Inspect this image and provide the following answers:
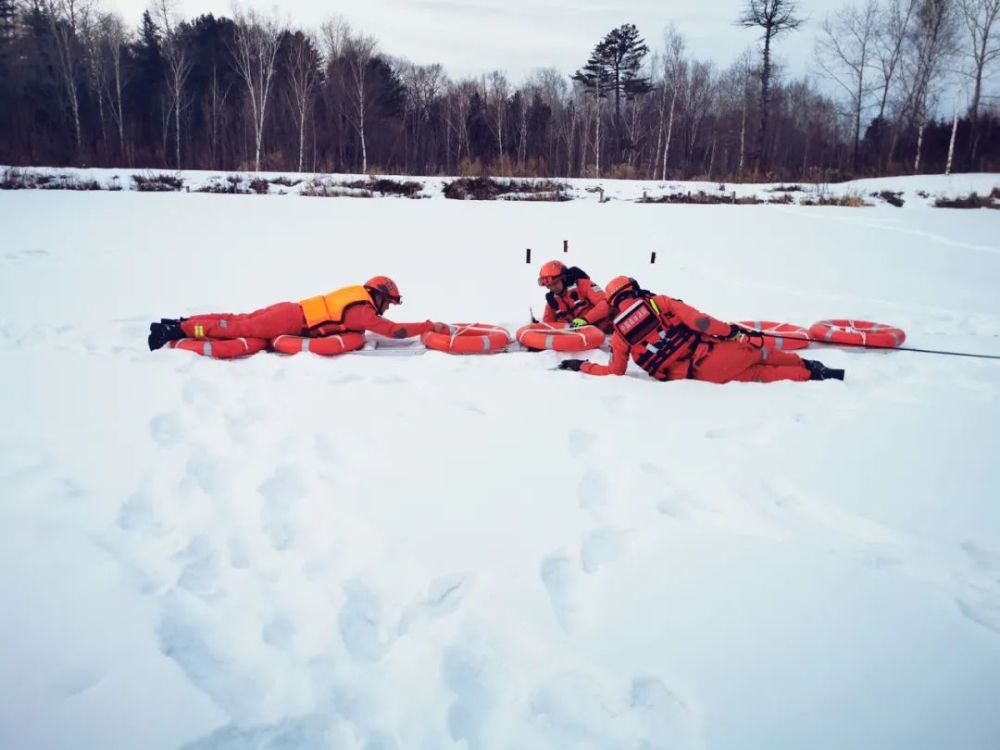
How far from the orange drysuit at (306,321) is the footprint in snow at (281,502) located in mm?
2190

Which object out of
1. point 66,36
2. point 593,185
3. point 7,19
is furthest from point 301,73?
point 593,185

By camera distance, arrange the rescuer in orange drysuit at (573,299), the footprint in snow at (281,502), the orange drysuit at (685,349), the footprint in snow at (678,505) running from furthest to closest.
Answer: the rescuer in orange drysuit at (573,299), the orange drysuit at (685,349), the footprint in snow at (678,505), the footprint in snow at (281,502)

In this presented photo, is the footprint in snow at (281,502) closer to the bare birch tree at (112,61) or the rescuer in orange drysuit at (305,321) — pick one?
the rescuer in orange drysuit at (305,321)

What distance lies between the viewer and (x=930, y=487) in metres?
2.87

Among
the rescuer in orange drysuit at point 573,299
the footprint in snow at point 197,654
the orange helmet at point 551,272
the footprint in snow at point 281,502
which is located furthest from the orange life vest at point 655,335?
the footprint in snow at point 197,654

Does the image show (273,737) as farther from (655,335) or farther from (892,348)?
(892,348)

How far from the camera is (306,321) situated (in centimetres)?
498

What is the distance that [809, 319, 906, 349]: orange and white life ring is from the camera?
5055mm

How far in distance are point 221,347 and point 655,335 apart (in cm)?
336

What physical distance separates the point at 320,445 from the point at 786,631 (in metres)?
2.36

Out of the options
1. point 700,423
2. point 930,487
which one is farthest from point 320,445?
point 930,487

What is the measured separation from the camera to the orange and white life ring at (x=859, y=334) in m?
5.05

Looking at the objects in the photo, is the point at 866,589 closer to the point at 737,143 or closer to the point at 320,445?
the point at 320,445

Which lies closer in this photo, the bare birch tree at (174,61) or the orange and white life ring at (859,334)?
the orange and white life ring at (859,334)
